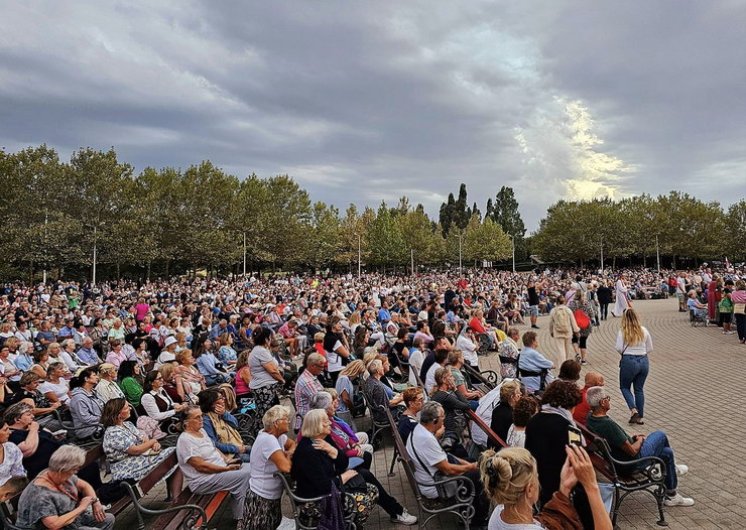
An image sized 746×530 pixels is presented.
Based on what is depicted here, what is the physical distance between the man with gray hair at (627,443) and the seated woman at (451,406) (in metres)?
1.33

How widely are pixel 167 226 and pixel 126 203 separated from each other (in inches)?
217

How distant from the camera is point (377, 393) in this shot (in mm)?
6555

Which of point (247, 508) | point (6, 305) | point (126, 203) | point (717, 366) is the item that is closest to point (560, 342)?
point (717, 366)

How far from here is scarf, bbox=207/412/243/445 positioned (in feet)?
17.9

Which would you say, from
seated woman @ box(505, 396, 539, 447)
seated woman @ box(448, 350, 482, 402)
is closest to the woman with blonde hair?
seated woman @ box(448, 350, 482, 402)

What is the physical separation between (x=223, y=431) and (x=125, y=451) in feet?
3.26

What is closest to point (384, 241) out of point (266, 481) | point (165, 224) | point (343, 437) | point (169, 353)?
point (165, 224)

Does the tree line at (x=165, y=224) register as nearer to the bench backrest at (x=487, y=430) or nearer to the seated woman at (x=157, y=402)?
the seated woman at (x=157, y=402)

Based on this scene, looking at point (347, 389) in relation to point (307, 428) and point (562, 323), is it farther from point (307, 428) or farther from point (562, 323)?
point (562, 323)

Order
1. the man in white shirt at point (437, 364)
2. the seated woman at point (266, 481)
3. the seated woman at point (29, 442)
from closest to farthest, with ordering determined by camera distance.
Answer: the seated woman at point (266, 481), the seated woman at point (29, 442), the man in white shirt at point (437, 364)

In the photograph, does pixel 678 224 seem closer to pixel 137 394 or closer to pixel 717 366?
pixel 717 366

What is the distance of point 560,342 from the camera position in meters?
10.4

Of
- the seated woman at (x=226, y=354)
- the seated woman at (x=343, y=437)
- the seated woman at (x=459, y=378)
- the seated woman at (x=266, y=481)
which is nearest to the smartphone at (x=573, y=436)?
the seated woman at (x=343, y=437)

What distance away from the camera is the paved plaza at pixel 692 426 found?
4.69 meters
